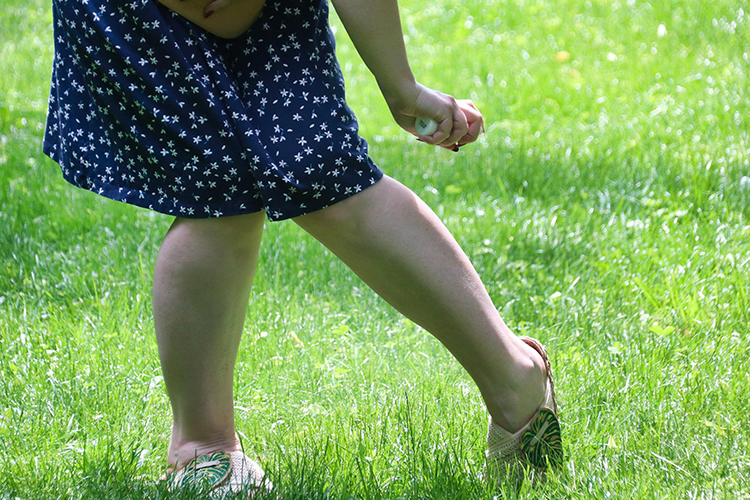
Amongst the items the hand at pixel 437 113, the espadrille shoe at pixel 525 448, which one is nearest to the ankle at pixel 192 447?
the espadrille shoe at pixel 525 448

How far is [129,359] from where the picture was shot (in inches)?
90.6

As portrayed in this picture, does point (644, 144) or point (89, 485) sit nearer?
point (89, 485)

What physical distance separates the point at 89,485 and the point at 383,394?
2.52 feet

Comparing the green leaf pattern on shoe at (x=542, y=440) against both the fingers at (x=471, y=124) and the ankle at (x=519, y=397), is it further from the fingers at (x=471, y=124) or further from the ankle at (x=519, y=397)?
the fingers at (x=471, y=124)

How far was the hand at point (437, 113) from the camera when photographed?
1547 millimetres

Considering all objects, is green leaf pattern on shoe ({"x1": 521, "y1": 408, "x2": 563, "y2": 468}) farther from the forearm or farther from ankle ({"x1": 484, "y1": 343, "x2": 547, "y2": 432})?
the forearm

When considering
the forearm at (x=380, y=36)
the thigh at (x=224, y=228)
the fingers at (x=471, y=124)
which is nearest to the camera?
the forearm at (x=380, y=36)

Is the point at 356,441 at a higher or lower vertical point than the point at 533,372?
lower

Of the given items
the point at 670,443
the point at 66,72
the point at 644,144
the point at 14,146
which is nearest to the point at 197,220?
the point at 66,72

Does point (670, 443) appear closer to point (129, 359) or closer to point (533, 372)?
point (533, 372)

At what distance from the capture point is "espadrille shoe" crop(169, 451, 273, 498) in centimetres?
163

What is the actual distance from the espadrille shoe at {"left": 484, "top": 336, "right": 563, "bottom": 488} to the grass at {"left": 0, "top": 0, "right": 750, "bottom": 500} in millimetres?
44

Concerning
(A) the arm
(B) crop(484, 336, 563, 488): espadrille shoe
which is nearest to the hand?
(A) the arm

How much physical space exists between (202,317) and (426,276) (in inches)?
18.2
